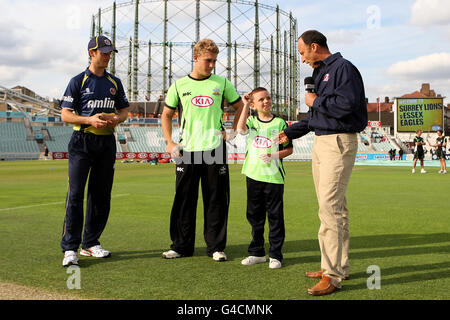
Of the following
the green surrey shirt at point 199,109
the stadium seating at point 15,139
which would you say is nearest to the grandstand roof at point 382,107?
the stadium seating at point 15,139

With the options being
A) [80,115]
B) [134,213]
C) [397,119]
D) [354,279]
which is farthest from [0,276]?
[397,119]

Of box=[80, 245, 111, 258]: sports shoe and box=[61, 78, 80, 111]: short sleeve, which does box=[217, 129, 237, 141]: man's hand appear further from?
box=[80, 245, 111, 258]: sports shoe

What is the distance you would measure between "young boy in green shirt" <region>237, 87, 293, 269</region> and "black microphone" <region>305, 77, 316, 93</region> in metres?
0.59

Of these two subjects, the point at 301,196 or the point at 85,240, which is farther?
the point at 301,196

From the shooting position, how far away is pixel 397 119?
219ft

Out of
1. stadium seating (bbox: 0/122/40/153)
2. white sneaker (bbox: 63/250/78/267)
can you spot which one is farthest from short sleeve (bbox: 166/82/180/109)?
stadium seating (bbox: 0/122/40/153)

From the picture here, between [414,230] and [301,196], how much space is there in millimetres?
4399

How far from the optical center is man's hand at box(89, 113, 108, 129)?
4031 millimetres

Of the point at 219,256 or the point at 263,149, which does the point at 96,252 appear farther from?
the point at 263,149

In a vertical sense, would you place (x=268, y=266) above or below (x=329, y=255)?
below

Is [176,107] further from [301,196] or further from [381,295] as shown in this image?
[301,196]

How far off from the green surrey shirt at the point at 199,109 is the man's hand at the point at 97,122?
671 mm

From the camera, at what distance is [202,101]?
4156mm

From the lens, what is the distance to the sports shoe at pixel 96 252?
4152 mm
